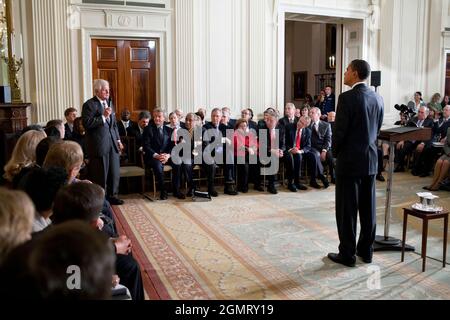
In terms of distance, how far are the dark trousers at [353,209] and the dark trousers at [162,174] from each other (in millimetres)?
3213

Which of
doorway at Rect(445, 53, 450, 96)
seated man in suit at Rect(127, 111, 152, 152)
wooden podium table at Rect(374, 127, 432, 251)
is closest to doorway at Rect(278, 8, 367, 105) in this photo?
doorway at Rect(445, 53, 450, 96)

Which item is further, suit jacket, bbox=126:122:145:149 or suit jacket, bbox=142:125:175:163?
suit jacket, bbox=126:122:145:149

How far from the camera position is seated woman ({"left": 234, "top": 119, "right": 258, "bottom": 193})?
725cm

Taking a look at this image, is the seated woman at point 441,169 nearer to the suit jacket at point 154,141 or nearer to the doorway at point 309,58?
the suit jacket at point 154,141

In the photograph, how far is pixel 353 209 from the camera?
159 inches

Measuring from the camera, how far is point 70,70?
7836 mm

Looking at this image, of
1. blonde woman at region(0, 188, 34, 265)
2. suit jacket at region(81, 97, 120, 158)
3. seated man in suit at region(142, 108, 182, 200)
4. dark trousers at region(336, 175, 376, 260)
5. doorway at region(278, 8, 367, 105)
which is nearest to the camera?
blonde woman at region(0, 188, 34, 265)

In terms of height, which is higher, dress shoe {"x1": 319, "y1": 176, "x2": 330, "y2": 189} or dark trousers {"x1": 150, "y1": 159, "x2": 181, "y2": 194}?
dark trousers {"x1": 150, "y1": 159, "x2": 181, "y2": 194}

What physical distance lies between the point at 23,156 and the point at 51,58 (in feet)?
14.7

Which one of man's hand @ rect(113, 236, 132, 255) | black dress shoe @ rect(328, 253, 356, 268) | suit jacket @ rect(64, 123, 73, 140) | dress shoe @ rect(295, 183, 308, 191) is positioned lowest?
black dress shoe @ rect(328, 253, 356, 268)

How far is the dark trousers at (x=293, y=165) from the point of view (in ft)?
24.2

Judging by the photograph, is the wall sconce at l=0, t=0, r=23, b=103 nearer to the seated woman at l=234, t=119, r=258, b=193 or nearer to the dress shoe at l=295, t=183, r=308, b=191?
the seated woman at l=234, t=119, r=258, b=193

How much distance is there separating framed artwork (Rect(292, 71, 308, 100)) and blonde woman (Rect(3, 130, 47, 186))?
1270cm

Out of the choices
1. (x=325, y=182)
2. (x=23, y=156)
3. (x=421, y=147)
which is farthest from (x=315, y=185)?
(x=23, y=156)
